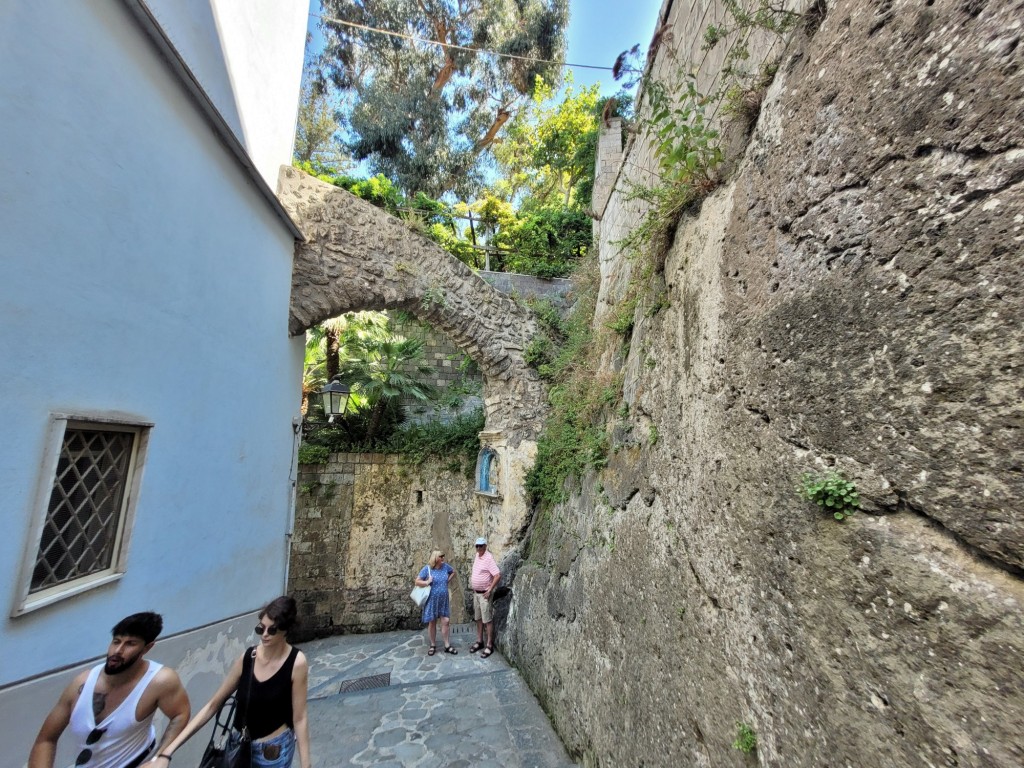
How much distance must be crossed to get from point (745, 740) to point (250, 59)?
20.3 ft

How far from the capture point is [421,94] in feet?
54.1

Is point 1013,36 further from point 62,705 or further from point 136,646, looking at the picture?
point 62,705

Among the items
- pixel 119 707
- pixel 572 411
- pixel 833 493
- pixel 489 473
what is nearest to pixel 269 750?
pixel 119 707

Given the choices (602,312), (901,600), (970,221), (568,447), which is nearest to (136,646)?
(901,600)

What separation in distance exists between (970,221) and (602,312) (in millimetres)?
4462

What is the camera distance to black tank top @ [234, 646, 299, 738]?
6.74 ft

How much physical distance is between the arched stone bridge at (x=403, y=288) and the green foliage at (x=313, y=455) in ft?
9.54

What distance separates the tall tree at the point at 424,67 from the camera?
15.9m

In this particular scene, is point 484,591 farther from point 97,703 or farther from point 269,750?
point 97,703

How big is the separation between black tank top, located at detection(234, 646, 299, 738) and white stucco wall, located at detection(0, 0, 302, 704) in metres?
0.86

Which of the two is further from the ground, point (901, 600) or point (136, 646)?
point (901, 600)

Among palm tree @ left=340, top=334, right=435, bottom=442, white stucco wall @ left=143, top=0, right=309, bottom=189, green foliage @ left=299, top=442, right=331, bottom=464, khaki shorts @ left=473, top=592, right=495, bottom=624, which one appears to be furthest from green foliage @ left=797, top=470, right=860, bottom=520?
green foliage @ left=299, top=442, right=331, bottom=464

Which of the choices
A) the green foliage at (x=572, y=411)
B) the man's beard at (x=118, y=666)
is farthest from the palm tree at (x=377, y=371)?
the man's beard at (x=118, y=666)

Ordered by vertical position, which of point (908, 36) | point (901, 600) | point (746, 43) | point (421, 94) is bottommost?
point (901, 600)
